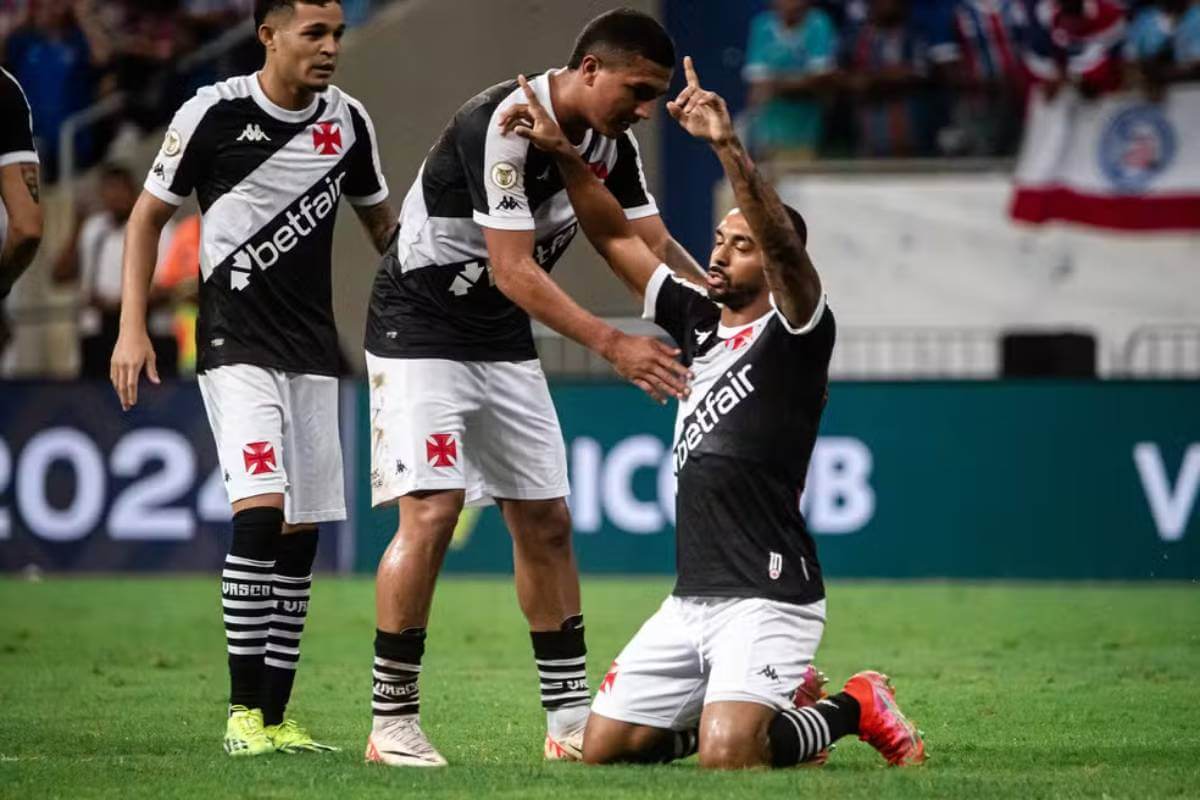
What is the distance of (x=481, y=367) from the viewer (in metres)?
6.90

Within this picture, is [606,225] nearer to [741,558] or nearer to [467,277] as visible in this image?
[467,277]

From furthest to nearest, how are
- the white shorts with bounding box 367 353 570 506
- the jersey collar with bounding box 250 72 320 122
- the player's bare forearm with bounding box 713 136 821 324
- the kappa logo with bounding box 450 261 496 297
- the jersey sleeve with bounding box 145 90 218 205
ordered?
the jersey collar with bounding box 250 72 320 122 → the jersey sleeve with bounding box 145 90 218 205 → the kappa logo with bounding box 450 261 496 297 → the white shorts with bounding box 367 353 570 506 → the player's bare forearm with bounding box 713 136 821 324

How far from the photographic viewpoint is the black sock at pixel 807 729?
632cm

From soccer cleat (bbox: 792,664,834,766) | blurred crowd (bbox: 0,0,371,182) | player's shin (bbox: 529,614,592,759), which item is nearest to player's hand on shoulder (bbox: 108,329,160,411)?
player's shin (bbox: 529,614,592,759)

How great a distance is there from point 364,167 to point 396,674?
190 cm

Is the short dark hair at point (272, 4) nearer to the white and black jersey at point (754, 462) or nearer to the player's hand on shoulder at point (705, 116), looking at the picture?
the player's hand on shoulder at point (705, 116)

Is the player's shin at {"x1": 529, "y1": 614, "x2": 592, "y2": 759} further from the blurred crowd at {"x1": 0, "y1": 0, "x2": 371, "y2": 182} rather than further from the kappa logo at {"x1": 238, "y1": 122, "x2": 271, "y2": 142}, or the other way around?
the blurred crowd at {"x1": 0, "y1": 0, "x2": 371, "y2": 182}

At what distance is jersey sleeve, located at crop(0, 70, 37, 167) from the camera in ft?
24.4

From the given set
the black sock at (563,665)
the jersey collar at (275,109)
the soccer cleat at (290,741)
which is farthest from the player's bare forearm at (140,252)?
the black sock at (563,665)

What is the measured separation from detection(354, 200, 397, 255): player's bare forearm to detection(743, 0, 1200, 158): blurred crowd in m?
8.99

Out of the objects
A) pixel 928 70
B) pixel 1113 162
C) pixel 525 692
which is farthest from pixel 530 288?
pixel 1113 162

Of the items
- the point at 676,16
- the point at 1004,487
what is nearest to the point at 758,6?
the point at 676,16

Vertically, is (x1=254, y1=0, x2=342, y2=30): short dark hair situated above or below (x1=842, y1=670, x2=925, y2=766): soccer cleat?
above

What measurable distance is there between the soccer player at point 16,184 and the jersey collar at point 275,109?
0.89m
